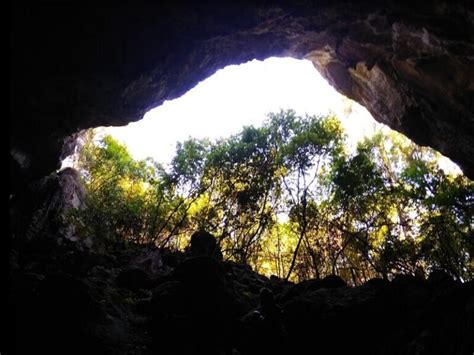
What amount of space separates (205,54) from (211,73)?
1.58m

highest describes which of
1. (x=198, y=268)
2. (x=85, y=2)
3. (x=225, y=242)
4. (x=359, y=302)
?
(x=85, y=2)

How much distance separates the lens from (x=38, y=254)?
10734 millimetres

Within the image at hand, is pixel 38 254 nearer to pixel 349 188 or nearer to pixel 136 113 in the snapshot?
pixel 136 113

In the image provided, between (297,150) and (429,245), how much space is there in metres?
7.31

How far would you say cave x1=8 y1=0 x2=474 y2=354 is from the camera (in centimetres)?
695

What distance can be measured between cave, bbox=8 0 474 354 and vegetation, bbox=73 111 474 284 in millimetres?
2519

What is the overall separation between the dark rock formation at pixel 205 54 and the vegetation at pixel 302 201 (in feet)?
9.10

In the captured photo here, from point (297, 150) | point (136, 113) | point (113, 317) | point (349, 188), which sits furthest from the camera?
point (297, 150)

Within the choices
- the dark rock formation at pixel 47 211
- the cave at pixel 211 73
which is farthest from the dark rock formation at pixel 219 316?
the dark rock formation at pixel 47 211

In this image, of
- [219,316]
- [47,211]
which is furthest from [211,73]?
[219,316]

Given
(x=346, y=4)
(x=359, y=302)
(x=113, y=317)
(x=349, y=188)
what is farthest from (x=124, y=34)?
(x=349, y=188)

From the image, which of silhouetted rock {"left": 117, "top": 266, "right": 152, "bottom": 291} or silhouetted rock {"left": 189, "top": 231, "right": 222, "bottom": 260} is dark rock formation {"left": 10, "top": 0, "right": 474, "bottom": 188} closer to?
silhouetted rock {"left": 189, "top": 231, "right": 222, "bottom": 260}

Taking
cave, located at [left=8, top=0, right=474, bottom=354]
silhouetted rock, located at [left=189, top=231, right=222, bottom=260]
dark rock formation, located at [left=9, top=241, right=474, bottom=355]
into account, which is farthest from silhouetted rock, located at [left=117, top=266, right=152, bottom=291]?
silhouetted rock, located at [left=189, top=231, right=222, bottom=260]

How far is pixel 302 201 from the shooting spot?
56.7ft
